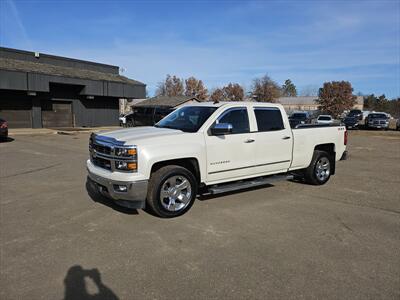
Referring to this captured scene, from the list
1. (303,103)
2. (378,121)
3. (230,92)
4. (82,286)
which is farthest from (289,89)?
(82,286)

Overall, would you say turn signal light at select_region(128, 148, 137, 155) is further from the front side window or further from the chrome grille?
the front side window

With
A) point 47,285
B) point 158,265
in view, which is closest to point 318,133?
point 158,265

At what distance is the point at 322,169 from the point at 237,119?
292 centimetres

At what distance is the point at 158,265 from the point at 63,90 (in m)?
28.6

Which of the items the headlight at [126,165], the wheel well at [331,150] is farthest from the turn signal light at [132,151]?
the wheel well at [331,150]

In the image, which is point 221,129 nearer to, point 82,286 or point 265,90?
point 82,286

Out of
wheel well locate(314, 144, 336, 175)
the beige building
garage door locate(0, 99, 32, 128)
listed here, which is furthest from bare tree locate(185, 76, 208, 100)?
wheel well locate(314, 144, 336, 175)

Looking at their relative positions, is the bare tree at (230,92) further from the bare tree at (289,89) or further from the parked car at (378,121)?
the bare tree at (289,89)

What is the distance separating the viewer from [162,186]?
537 centimetres

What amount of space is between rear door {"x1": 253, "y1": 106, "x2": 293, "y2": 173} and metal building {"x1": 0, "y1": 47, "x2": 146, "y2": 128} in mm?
22682

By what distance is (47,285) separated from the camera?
352 cm

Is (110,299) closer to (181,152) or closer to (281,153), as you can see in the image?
(181,152)

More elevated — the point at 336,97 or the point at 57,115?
the point at 336,97

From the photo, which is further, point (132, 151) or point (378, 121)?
point (378, 121)
